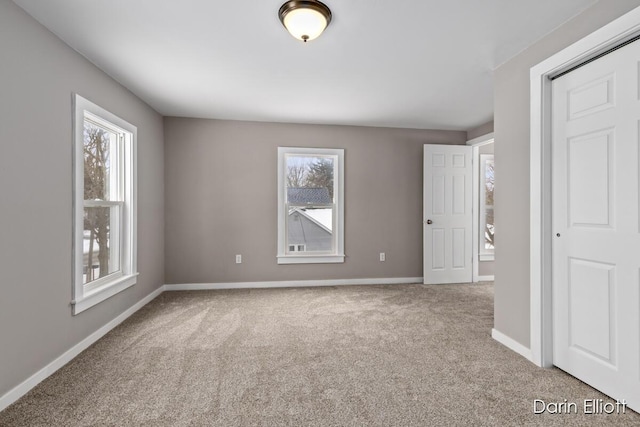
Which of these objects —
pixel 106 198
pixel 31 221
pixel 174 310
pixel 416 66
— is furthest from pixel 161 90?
pixel 416 66

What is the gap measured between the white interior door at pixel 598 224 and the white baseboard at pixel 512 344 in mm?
193

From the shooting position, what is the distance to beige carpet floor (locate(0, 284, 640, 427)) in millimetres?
1783

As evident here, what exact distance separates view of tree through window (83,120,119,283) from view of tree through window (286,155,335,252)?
224 cm

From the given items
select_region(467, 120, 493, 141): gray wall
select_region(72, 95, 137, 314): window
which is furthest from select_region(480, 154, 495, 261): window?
select_region(72, 95, 137, 314): window

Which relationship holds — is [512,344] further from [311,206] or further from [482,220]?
[311,206]

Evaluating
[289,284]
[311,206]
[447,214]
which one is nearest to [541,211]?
[447,214]

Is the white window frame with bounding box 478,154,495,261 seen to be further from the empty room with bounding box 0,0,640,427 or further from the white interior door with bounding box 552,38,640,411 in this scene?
the white interior door with bounding box 552,38,640,411

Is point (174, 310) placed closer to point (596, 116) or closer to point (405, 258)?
point (405, 258)

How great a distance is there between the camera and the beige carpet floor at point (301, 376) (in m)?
1.78

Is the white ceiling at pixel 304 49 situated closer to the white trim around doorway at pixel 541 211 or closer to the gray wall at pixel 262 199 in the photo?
the white trim around doorway at pixel 541 211

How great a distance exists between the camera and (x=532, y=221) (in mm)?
2422

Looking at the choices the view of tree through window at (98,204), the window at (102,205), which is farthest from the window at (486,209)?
the view of tree through window at (98,204)

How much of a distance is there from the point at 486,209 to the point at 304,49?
409 centimetres

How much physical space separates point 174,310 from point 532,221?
3613 mm
